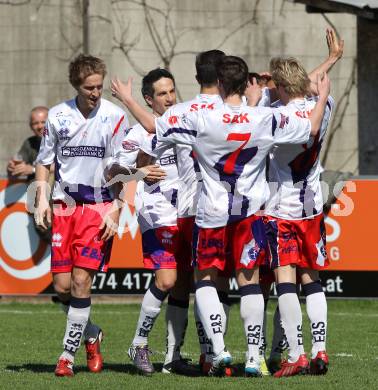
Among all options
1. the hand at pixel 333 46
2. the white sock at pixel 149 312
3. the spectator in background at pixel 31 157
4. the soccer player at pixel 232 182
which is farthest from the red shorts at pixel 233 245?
the spectator in background at pixel 31 157

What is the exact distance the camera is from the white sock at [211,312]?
8.07 m

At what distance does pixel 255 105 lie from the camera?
28.6ft

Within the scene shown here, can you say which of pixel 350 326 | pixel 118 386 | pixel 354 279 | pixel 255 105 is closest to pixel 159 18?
pixel 354 279

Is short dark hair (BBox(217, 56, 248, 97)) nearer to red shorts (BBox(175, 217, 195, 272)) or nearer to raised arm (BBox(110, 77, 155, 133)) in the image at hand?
raised arm (BBox(110, 77, 155, 133))

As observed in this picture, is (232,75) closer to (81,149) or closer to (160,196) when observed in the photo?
(160,196)

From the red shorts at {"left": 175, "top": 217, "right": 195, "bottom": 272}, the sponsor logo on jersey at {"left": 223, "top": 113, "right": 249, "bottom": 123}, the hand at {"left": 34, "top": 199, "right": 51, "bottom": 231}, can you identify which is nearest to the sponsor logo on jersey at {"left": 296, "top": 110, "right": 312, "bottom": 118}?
the sponsor logo on jersey at {"left": 223, "top": 113, "right": 249, "bottom": 123}

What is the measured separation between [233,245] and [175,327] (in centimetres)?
102

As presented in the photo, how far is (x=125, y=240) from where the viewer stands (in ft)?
44.4

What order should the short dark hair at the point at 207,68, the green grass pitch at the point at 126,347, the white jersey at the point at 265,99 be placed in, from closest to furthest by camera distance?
the green grass pitch at the point at 126,347, the short dark hair at the point at 207,68, the white jersey at the point at 265,99

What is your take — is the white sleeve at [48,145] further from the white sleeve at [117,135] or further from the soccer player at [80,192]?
the white sleeve at [117,135]

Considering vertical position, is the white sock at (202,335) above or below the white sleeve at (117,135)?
below

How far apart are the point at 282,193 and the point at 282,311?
2.53 ft

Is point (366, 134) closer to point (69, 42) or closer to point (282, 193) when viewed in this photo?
point (69, 42)

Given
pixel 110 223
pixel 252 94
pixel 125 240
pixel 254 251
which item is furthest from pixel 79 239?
pixel 125 240
